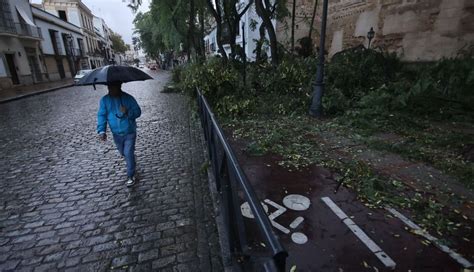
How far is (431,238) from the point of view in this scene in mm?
2736

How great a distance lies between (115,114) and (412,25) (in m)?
12.0

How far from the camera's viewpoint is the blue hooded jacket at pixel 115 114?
394 centimetres

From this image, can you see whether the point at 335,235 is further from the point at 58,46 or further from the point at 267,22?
the point at 58,46

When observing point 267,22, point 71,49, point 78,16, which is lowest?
point 267,22

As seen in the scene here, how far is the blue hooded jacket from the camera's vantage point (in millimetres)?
3941

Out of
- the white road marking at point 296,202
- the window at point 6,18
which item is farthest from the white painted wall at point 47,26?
the white road marking at point 296,202

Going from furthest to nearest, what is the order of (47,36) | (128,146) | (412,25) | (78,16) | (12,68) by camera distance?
(78,16) < (47,36) < (12,68) < (412,25) < (128,146)

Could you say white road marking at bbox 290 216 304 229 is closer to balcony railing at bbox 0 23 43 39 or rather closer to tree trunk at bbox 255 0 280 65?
tree trunk at bbox 255 0 280 65

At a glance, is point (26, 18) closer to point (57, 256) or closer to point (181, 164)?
point (181, 164)

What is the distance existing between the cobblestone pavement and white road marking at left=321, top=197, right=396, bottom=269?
57.9 inches

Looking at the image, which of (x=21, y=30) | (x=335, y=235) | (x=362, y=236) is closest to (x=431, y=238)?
(x=362, y=236)

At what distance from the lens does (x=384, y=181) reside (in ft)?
12.6

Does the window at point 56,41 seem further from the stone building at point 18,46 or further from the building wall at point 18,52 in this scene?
the building wall at point 18,52

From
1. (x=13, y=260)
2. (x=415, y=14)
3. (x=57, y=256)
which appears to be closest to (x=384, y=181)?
(x=57, y=256)
